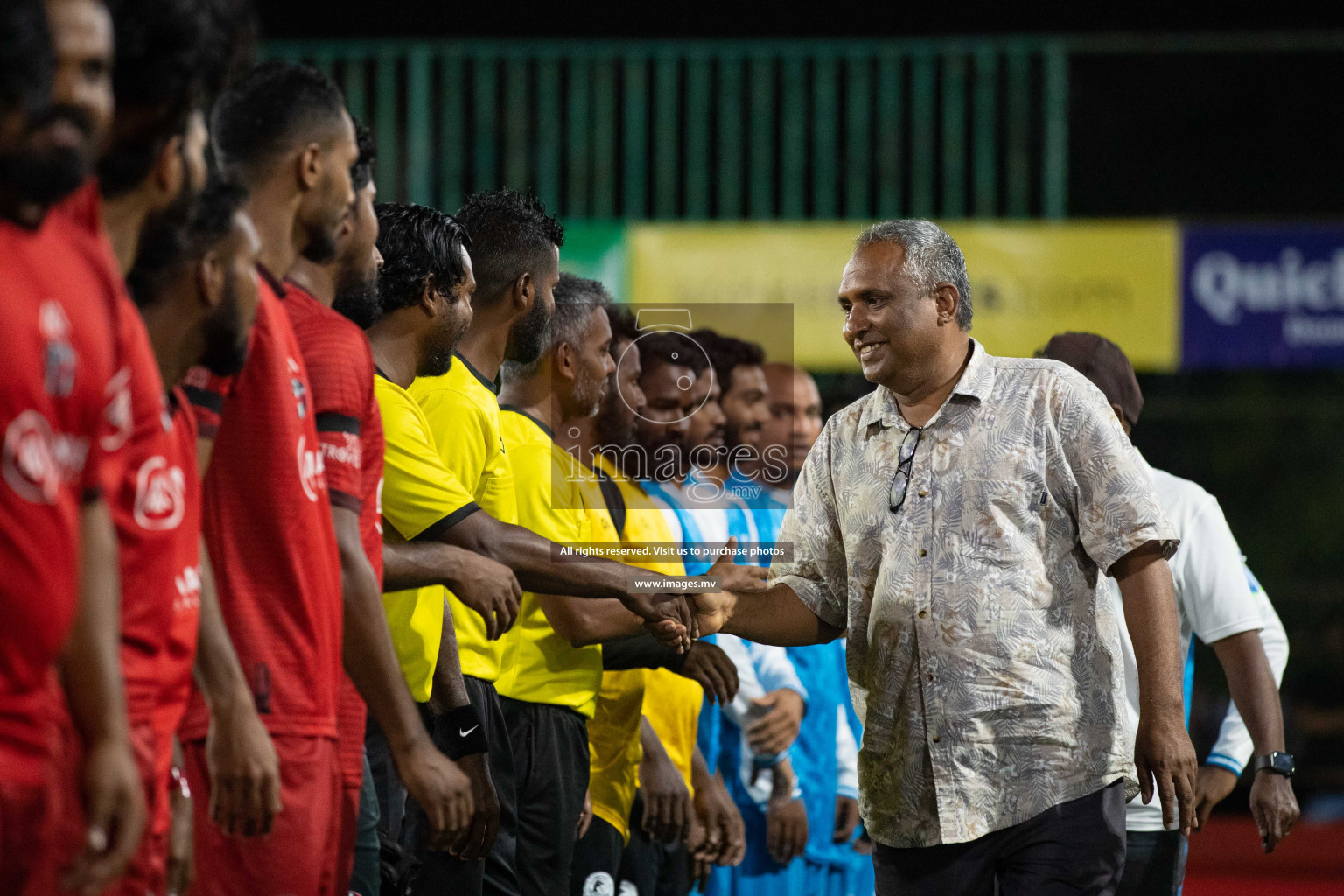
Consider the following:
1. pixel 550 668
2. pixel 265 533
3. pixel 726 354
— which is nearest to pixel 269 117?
pixel 265 533

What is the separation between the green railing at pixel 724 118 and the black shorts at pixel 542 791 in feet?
26.2

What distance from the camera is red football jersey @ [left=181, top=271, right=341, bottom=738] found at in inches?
111

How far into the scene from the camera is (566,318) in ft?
16.8

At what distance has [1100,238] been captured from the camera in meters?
11.4

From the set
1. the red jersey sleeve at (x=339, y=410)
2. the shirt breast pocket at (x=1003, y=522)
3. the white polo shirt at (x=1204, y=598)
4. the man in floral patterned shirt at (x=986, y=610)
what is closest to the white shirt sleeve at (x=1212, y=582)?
the white polo shirt at (x=1204, y=598)

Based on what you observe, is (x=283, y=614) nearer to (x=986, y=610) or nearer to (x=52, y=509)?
(x=52, y=509)

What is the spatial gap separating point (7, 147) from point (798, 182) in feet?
34.5

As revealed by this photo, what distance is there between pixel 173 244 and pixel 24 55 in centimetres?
66

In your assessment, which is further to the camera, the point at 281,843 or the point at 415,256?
the point at 415,256

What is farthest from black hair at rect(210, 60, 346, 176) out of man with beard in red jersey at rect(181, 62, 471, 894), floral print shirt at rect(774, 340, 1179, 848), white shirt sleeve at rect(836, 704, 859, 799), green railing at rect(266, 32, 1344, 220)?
green railing at rect(266, 32, 1344, 220)

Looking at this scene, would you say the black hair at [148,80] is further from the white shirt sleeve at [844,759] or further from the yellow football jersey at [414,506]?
the white shirt sleeve at [844,759]

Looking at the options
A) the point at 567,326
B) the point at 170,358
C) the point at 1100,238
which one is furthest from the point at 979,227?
the point at 170,358

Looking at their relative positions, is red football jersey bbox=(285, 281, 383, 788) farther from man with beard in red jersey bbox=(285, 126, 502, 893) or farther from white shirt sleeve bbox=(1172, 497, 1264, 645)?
white shirt sleeve bbox=(1172, 497, 1264, 645)

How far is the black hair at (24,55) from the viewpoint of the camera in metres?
1.90
